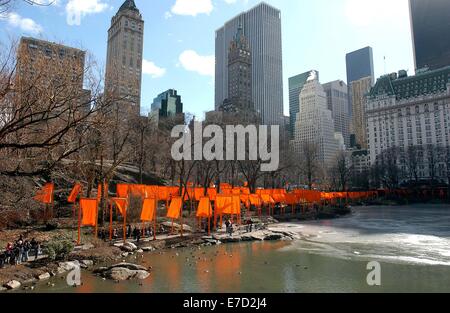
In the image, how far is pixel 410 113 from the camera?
451 ft

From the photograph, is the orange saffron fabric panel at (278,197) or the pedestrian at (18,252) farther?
the orange saffron fabric panel at (278,197)

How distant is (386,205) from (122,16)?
10237cm

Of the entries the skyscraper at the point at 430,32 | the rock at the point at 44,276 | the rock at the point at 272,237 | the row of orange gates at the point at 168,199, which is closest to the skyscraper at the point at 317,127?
the skyscraper at the point at 430,32

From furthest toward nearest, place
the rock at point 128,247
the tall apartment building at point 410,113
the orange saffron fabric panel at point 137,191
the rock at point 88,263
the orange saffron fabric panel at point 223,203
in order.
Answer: the tall apartment building at point 410,113 → the orange saffron fabric panel at point 137,191 → the orange saffron fabric panel at point 223,203 → the rock at point 128,247 → the rock at point 88,263

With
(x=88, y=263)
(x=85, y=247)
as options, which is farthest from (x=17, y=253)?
(x=85, y=247)

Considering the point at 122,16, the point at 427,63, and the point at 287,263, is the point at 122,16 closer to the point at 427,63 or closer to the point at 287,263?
the point at 287,263

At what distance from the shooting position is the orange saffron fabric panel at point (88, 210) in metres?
23.8

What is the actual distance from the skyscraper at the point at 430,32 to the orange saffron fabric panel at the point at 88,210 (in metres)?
186

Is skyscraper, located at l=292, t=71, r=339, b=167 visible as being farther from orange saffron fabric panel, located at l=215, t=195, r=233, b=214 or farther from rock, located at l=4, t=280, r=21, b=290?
rock, located at l=4, t=280, r=21, b=290

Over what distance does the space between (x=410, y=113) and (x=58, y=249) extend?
14790 centimetres

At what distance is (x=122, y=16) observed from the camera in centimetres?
11569

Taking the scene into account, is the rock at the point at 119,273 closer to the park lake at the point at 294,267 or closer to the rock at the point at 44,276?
the park lake at the point at 294,267

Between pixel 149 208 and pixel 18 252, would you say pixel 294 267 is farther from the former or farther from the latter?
pixel 18 252
